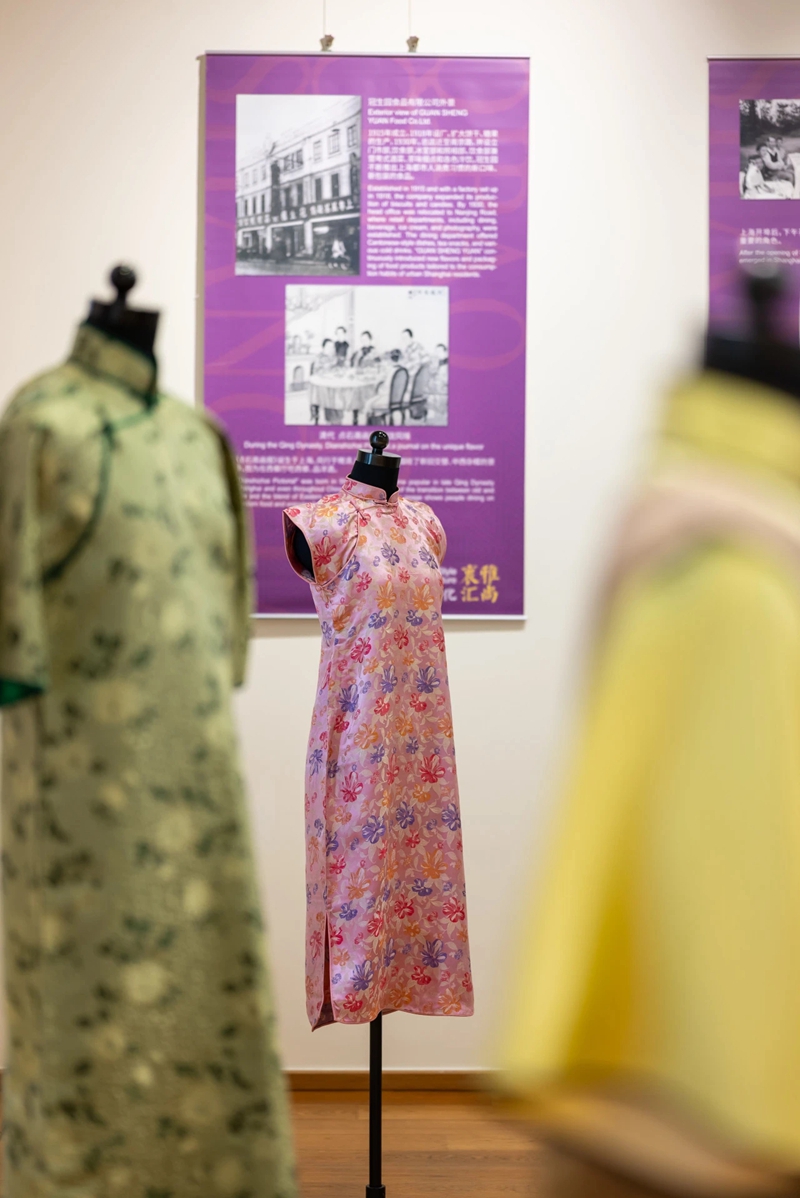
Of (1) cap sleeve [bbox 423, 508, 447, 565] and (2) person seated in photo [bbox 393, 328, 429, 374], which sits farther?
(2) person seated in photo [bbox 393, 328, 429, 374]

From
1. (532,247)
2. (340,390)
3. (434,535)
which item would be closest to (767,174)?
(532,247)

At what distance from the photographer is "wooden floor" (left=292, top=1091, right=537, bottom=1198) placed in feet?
9.37

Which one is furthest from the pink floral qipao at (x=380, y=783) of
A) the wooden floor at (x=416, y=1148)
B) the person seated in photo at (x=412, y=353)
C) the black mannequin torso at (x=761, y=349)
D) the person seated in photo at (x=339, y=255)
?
the black mannequin torso at (x=761, y=349)

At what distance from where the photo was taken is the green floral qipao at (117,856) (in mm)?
1292

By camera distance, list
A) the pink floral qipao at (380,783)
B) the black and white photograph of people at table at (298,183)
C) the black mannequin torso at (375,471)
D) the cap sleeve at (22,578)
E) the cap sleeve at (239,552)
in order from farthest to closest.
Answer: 1. the black and white photograph of people at table at (298,183)
2. the black mannequin torso at (375,471)
3. the pink floral qipao at (380,783)
4. the cap sleeve at (239,552)
5. the cap sleeve at (22,578)

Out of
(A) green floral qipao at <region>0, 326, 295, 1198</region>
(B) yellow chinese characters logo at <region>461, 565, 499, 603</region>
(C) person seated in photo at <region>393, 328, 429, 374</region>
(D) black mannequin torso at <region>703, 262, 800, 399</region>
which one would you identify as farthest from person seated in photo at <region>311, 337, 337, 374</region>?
(D) black mannequin torso at <region>703, 262, 800, 399</region>

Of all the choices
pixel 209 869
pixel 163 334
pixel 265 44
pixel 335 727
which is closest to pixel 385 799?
pixel 335 727

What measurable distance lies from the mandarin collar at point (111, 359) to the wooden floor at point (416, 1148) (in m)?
2.17

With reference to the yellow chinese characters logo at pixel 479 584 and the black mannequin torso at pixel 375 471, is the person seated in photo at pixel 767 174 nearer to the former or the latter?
the yellow chinese characters logo at pixel 479 584

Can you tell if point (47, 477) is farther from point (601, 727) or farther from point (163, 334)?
point (163, 334)

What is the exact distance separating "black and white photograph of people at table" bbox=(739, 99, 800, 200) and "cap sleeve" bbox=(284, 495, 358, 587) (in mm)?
1884

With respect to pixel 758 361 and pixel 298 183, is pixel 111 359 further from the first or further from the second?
pixel 298 183

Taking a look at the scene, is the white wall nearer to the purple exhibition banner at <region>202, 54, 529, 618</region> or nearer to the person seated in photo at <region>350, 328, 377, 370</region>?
the purple exhibition banner at <region>202, 54, 529, 618</region>

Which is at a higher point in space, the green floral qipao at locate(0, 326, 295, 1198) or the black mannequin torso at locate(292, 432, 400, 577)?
the black mannequin torso at locate(292, 432, 400, 577)
